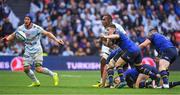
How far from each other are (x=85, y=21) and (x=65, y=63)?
3.40 metres

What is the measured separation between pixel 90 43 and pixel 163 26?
4.48 meters

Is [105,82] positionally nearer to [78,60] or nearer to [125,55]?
[125,55]

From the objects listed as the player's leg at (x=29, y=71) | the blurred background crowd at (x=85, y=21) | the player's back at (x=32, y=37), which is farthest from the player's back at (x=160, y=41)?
the blurred background crowd at (x=85, y=21)

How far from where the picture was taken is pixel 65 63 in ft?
117

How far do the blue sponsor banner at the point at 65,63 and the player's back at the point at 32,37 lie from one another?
11630 mm

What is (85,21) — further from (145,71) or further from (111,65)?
(145,71)

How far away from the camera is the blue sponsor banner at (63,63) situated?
34.8 m

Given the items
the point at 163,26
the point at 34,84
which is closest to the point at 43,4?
the point at 163,26

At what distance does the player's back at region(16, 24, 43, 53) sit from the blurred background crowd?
485 inches

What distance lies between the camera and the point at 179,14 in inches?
1594

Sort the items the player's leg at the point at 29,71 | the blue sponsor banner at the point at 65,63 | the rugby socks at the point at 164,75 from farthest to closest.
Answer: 1. the blue sponsor banner at the point at 65,63
2. the player's leg at the point at 29,71
3. the rugby socks at the point at 164,75

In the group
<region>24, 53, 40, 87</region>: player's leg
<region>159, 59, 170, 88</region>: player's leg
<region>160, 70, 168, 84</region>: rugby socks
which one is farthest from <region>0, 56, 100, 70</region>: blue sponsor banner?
<region>160, 70, 168, 84</region>: rugby socks

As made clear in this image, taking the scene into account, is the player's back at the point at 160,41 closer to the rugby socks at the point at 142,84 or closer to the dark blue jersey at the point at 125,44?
the dark blue jersey at the point at 125,44

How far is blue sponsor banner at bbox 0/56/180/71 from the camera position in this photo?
1371 inches
